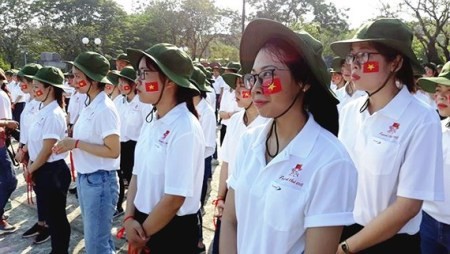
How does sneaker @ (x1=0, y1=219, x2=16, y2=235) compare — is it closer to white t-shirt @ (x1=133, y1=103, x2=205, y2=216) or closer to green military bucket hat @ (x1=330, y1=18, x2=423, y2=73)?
white t-shirt @ (x1=133, y1=103, x2=205, y2=216)

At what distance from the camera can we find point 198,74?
405 cm

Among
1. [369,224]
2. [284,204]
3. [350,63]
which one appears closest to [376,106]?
[350,63]

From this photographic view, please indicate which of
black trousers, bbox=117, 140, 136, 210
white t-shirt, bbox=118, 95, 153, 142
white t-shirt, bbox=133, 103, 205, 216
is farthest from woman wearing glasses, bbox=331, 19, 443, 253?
black trousers, bbox=117, 140, 136, 210

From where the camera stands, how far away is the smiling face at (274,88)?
60.1 inches

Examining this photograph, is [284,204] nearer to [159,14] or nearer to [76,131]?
[76,131]

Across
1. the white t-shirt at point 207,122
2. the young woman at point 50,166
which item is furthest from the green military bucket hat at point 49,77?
the white t-shirt at point 207,122

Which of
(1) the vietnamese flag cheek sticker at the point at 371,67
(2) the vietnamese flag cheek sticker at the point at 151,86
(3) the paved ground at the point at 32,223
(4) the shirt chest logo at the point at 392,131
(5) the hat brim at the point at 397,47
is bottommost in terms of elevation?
(3) the paved ground at the point at 32,223

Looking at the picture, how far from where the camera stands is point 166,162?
231cm

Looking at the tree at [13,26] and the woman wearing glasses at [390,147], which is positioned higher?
the tree at [13,26]

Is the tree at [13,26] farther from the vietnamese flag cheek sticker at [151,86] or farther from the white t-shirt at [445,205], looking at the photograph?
the white t-shirt at [445,205]

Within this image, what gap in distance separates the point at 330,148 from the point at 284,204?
0.86 ft

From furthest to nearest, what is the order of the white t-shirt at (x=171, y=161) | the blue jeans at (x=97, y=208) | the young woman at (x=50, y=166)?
1. the young woman at (x=50, y=166)
2. the blue jeans at (x=97, y=208)
3. the white t-shirt at (x=171, y=161)

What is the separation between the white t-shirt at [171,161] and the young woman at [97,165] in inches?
31.4

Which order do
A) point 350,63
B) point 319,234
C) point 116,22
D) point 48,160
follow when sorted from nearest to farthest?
point 319,234 < point 350,63 < point 48,160 < point 116,22
